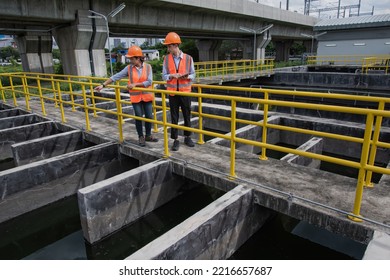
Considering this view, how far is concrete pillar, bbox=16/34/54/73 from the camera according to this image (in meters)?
21.2

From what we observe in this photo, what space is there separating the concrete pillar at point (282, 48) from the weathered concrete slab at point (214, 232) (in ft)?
149

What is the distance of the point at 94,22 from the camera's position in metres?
16.3

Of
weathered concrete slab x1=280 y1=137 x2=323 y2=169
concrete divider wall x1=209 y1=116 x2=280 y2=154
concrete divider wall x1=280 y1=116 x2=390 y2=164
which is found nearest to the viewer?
weathered concrete slab x1=280 y1=137 x2=323 y2=169

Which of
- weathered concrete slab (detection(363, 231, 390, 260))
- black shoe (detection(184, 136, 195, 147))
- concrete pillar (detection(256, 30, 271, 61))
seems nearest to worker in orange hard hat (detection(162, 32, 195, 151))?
black shoe (detection(184, 136, 195, 147))

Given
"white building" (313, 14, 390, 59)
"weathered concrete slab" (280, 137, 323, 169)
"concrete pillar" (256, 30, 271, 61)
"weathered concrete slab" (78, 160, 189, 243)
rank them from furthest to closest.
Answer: "concrete pillar" (256, 30, 271, 61) < "white building" (313, 14, 390, 59) < "weathered concrete slab" (280, 137, 323, 169) < "weathered concrete slab" (78, 160, 189, 243)

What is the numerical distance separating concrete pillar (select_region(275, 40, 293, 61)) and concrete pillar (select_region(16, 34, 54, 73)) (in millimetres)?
34208

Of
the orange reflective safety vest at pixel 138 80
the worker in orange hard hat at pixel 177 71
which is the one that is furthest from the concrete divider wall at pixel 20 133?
the worker in orange hard hat at pixel 177 71

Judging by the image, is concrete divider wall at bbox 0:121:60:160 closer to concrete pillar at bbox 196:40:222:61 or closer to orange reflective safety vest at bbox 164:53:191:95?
orange reflective safety vest at bbox 164:53:191:95

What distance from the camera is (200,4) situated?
19812mm

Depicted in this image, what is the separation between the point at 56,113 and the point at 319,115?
8153 millimetres

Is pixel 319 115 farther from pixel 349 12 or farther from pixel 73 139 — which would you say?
pixel 349 12

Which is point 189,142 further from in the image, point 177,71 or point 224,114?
point 224,114

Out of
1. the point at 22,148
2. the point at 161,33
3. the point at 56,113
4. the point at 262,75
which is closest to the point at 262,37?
the point at 161,33

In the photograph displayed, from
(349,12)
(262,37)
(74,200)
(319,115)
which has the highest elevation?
(349,12)
